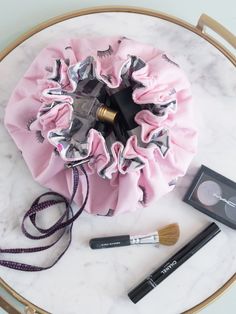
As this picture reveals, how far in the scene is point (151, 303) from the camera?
72 centimetres

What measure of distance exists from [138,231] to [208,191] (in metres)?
0.11

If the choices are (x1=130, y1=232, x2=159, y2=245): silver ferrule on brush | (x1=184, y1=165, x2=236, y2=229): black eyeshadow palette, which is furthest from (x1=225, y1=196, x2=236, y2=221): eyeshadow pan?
(x1=130, y1=232, x2=159, y2=245): silver ferrule on brush

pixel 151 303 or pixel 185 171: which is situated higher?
pixel 185 171

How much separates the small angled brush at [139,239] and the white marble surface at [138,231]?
1cm

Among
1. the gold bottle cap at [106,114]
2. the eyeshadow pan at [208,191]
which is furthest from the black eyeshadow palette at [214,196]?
the gold bottle cap at [106,114]

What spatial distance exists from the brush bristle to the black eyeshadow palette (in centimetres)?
4

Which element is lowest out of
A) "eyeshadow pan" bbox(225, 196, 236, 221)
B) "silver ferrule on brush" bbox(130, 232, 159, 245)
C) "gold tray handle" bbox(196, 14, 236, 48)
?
"silver ferrule on brush" bbox(130, 232, 159, 245)

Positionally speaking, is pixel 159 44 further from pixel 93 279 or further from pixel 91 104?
pixel 93 279

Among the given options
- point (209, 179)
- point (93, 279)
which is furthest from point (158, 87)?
point (93, 279)

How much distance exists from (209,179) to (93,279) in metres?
0.21

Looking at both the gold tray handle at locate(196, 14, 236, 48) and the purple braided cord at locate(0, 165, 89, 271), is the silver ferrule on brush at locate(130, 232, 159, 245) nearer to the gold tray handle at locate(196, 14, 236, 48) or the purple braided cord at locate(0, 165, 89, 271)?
the purple braided cord at locate(0, 165, 89, 271)

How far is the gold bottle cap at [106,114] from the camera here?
2.22 feet

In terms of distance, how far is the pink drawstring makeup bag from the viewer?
2.15 feet

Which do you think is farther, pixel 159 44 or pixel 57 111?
pixel 159 44
